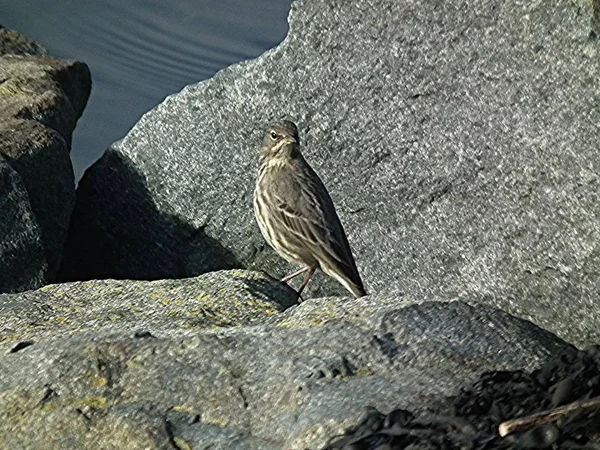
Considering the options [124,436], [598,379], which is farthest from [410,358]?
[124,436]

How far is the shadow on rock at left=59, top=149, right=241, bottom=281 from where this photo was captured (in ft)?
26.8

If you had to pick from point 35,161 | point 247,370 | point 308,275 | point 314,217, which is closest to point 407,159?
point 314,217

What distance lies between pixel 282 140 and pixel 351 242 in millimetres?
661

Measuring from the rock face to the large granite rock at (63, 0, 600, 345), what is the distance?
525mm

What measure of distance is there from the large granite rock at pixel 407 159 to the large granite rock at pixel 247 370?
4.67ft

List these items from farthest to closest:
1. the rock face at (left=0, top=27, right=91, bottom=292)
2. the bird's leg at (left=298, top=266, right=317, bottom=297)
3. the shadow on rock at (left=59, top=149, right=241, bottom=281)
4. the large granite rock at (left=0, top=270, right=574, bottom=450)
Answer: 1. the shadow on rock at (left=59, top=149, right=241, bottom=281)
2. the bird's leg at (left=298, top=266, right=317, bottom=297)
3. the rock face at (left=0, top=27, right=91, bottom=292)
4. the large granite rock at (left=0, top=270, right=574, bottom=450)

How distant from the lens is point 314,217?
7844mm

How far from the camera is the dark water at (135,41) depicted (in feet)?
36.6

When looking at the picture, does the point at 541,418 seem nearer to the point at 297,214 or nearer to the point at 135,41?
the point at 297,214

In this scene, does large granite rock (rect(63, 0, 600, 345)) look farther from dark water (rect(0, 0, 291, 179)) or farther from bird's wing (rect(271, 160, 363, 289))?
dark water (rect(0, 0, 291, 179))

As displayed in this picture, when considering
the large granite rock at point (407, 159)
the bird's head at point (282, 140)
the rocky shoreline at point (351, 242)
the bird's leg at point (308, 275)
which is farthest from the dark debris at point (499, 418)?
the bird's leg at point (308, 275)

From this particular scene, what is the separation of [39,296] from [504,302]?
2266mm

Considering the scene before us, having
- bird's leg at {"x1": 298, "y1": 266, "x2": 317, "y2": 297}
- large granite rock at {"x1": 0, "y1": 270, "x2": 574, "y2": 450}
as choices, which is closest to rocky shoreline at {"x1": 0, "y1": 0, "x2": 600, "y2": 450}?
large granite rock at {"x1": 0, "y1": 270, "x2": 574, "y2": 450}

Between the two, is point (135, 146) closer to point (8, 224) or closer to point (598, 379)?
point (8, 224)
